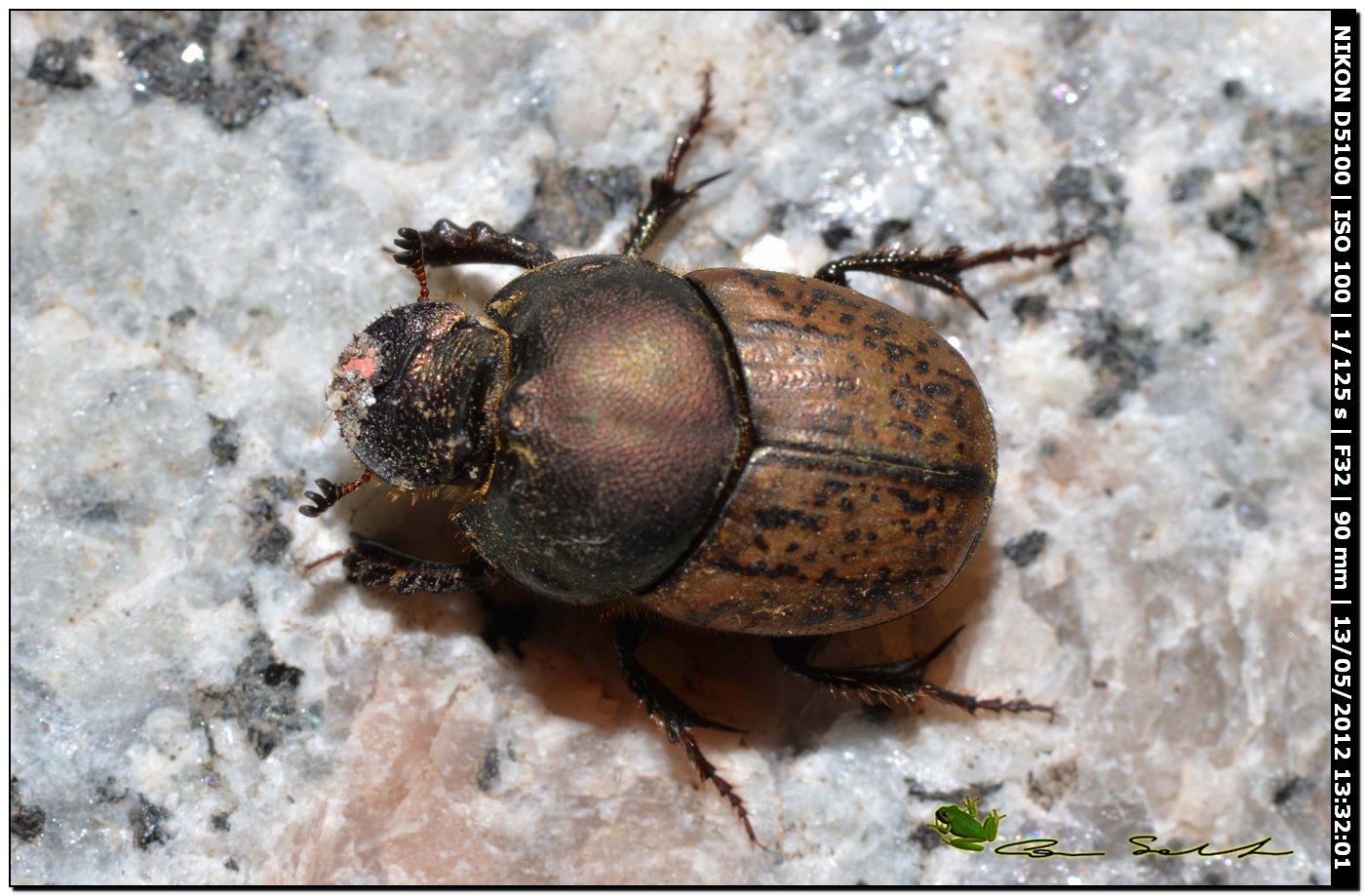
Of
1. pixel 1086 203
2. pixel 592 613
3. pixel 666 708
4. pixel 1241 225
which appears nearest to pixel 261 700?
pixel 592 613

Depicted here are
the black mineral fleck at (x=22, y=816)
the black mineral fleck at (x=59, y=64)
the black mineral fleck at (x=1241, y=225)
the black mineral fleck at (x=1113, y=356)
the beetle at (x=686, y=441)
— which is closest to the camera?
the beetle at (x=686, y=441)

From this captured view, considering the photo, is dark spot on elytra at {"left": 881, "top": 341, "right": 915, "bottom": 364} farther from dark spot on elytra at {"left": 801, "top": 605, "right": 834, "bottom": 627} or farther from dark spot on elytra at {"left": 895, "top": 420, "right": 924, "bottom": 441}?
dark spot on elytra at {"left": 801, "top": 605, "right": 834, "bottom": 627}

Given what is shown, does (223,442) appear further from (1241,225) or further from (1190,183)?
(1241,225)

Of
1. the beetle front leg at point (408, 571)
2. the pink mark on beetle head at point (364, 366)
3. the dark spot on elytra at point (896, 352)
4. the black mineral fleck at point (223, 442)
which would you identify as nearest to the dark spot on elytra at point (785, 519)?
the dark spot on elytra at point (896, 352)

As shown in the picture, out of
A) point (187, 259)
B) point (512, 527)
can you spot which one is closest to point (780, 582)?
point (512, 527)

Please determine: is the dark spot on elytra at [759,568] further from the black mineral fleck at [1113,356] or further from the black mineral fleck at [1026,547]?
the black mineral fleck at [1113,356]

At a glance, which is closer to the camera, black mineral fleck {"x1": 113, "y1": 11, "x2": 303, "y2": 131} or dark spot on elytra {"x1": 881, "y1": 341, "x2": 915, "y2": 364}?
dark spot on elytra {"x1": 881, "y1": 341, "x2": 915, "y2": 364}
